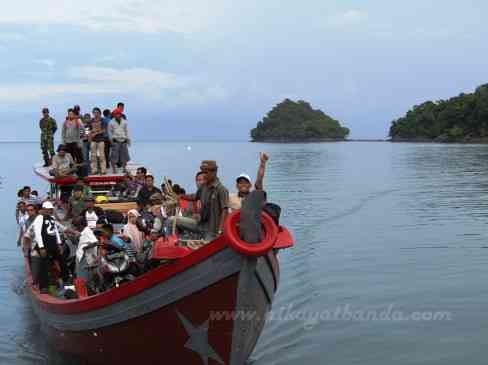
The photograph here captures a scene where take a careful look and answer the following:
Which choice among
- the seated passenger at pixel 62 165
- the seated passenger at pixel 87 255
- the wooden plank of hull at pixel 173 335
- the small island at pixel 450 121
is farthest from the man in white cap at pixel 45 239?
the small island at pixel 450 121

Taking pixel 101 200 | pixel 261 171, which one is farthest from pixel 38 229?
pixel 261 171

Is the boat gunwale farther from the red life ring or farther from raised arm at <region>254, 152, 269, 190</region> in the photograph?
raised arm at <region>254, 152, 269, 190</region>

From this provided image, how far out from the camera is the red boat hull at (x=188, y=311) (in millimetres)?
8922

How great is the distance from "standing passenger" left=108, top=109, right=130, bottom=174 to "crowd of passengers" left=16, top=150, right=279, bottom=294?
97.7 inches

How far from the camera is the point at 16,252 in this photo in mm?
25578

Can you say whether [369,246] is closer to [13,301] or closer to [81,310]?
[13,301]

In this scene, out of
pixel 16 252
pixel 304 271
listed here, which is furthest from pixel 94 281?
pixel 16 252

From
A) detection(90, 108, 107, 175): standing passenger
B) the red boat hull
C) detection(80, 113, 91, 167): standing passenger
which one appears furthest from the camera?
detection(80, 113, 91, 167): standing passenger

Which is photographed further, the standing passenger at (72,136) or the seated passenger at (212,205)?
the standing passenger at (72,136)

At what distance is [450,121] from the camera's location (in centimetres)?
14588

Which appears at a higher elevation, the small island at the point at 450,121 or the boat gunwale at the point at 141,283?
the small island at the point at 450,121

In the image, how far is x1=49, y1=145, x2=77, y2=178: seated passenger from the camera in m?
17.1

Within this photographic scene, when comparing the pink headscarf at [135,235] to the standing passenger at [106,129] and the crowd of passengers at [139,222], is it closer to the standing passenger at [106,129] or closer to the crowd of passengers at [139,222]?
the crowd of passengers at [139,222]

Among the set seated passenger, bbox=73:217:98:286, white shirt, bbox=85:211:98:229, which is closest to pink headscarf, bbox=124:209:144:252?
seated passenger, bbox=73:217:98:286
